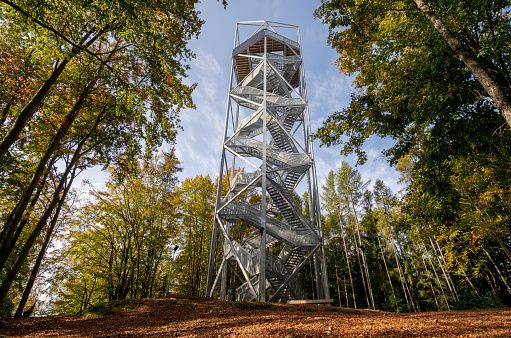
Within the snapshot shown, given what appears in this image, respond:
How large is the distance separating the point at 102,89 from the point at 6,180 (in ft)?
18.5

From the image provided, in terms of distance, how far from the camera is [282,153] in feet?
47.2

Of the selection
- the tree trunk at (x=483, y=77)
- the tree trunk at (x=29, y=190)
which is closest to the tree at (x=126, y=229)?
the tree trunk at (x=29, y=190)

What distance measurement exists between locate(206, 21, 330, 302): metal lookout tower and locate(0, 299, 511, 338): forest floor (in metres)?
4.82

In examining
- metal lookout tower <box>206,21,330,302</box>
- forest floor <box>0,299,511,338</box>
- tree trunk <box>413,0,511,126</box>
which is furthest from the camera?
metal lookout tower <box>206,21,330,302</box>

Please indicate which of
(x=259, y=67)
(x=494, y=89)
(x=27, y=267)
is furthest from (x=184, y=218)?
(x=494, y=89)

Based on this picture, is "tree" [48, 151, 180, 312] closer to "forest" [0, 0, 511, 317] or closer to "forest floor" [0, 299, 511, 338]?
"forest" [0, 0, 511, 317]

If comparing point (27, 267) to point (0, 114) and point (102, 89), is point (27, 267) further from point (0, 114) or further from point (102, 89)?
point (102, 89)

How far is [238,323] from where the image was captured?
516cm

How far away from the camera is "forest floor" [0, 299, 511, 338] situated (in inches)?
156

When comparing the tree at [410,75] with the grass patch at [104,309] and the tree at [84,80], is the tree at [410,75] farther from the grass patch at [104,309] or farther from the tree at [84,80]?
the grass patch at [104,309]

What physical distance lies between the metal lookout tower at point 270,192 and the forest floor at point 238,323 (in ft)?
15.8

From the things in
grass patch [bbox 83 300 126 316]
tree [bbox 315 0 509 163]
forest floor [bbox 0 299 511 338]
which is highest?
tree [bbox 315 0 509 163]

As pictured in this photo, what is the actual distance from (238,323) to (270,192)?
28.7 ft

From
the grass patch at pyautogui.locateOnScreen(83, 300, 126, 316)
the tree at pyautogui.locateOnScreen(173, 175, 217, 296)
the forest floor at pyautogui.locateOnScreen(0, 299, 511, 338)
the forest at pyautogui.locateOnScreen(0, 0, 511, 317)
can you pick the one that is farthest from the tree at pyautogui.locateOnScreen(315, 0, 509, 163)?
the tree at pyautogui.locateOnScreen(173, 175, 217, 296)
